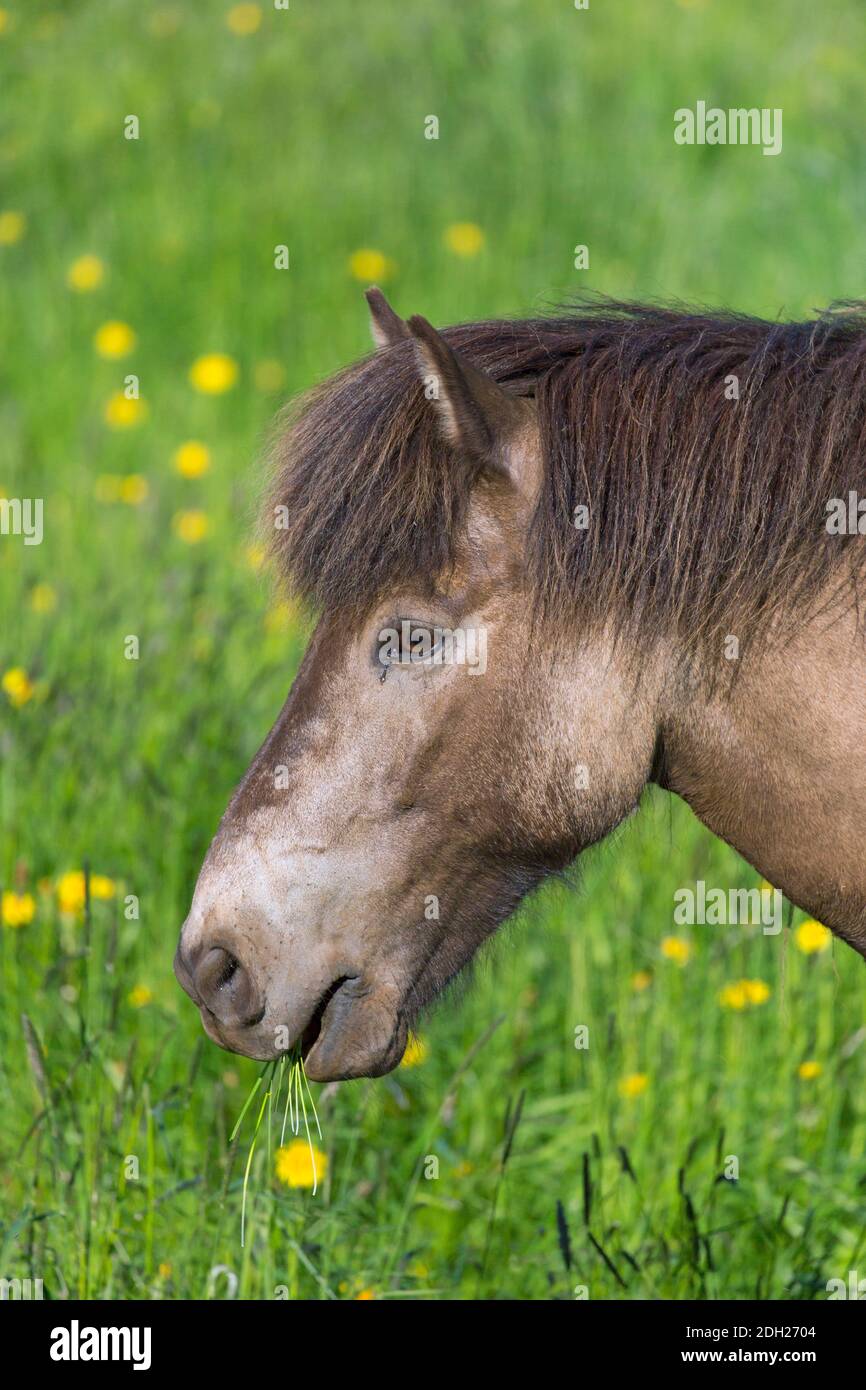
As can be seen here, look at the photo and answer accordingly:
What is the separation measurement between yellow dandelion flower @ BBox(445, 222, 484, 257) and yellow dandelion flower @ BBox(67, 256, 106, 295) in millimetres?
1830

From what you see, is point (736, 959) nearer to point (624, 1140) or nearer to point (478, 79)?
point (624, 1140)

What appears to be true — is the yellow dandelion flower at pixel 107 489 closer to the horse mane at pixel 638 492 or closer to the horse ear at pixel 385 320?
the horse ear at pixel 385 320

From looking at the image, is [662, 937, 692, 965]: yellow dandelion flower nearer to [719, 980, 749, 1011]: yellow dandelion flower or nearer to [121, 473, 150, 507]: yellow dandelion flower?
[719, 980, 749, 1011]: yellow dandelion flower

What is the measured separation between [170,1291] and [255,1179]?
0.84 ft

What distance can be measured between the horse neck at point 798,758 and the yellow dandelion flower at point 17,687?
218 cm

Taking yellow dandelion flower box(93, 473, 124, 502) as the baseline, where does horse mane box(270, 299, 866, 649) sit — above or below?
below

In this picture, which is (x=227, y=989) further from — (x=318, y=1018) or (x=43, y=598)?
(x=43, y=598)

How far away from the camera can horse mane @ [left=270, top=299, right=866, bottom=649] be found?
223 centimetres

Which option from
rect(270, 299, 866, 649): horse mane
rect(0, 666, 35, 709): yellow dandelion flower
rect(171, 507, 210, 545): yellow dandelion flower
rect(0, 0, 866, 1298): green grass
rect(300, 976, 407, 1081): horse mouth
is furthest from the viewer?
rect(171, 507, 210, 545): yellow dandelion flower

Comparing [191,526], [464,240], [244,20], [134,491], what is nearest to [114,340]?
[134,491]

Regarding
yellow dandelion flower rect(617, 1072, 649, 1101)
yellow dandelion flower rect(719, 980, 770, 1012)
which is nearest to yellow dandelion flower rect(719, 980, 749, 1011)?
yellow dandelion flower rect(719, 980, 770, 1012)

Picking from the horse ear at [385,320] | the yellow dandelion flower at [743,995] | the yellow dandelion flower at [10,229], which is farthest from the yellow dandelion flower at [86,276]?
the horse ear at [385,320]

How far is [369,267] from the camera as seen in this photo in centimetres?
756

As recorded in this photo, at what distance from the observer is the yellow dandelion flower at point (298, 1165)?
2865 millimetres
